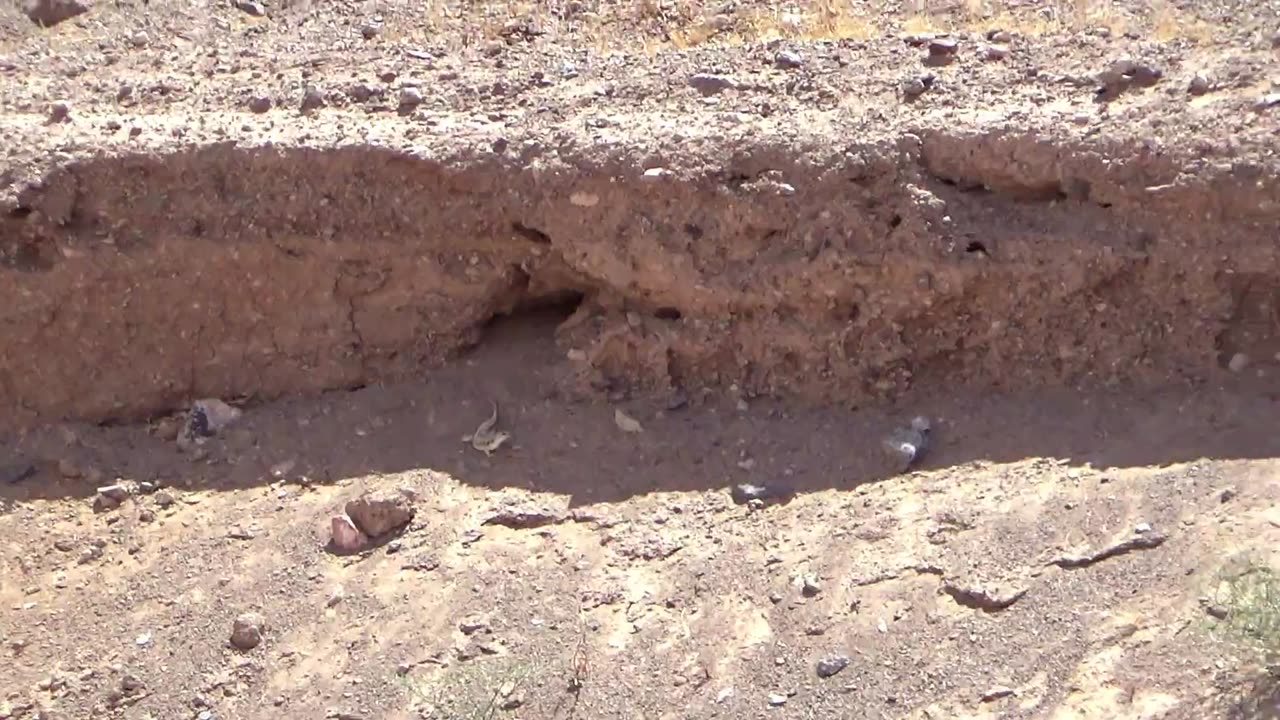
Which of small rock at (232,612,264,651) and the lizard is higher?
the lizard

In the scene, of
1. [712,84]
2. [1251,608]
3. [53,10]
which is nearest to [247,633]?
[712,84]

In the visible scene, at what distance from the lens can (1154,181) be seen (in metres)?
4.48

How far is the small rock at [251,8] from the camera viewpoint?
7377mm

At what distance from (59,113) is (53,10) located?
2.20 metres

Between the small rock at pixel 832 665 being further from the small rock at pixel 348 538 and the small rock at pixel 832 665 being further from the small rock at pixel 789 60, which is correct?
the small rock at pixel 789 60

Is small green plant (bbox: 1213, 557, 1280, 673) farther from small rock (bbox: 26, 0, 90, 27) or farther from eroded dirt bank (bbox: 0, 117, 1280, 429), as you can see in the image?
small rock (bbox: 26, 0, 90, 27)

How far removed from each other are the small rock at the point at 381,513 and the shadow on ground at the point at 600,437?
204 mm

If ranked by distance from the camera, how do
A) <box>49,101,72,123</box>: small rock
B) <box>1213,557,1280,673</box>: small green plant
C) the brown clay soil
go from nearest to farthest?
<box>1213,557,1280,673</box>: small green plant < the brown clay soil < <box>49,101,72,123</box>: small rock

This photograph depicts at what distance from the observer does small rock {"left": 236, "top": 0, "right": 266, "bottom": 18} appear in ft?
24.2

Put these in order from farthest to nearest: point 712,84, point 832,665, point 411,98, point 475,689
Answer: point 411,98, point 712,84, point 475,689, point 832,665

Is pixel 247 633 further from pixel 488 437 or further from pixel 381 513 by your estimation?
pixel 488 437

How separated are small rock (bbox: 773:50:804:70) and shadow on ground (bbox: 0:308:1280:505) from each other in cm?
110

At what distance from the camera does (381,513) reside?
4867mm

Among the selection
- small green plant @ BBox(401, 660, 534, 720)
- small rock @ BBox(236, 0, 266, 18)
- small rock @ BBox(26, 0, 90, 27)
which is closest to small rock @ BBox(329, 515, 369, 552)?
small green plant @ BBox(401, 660, 534, 720)
